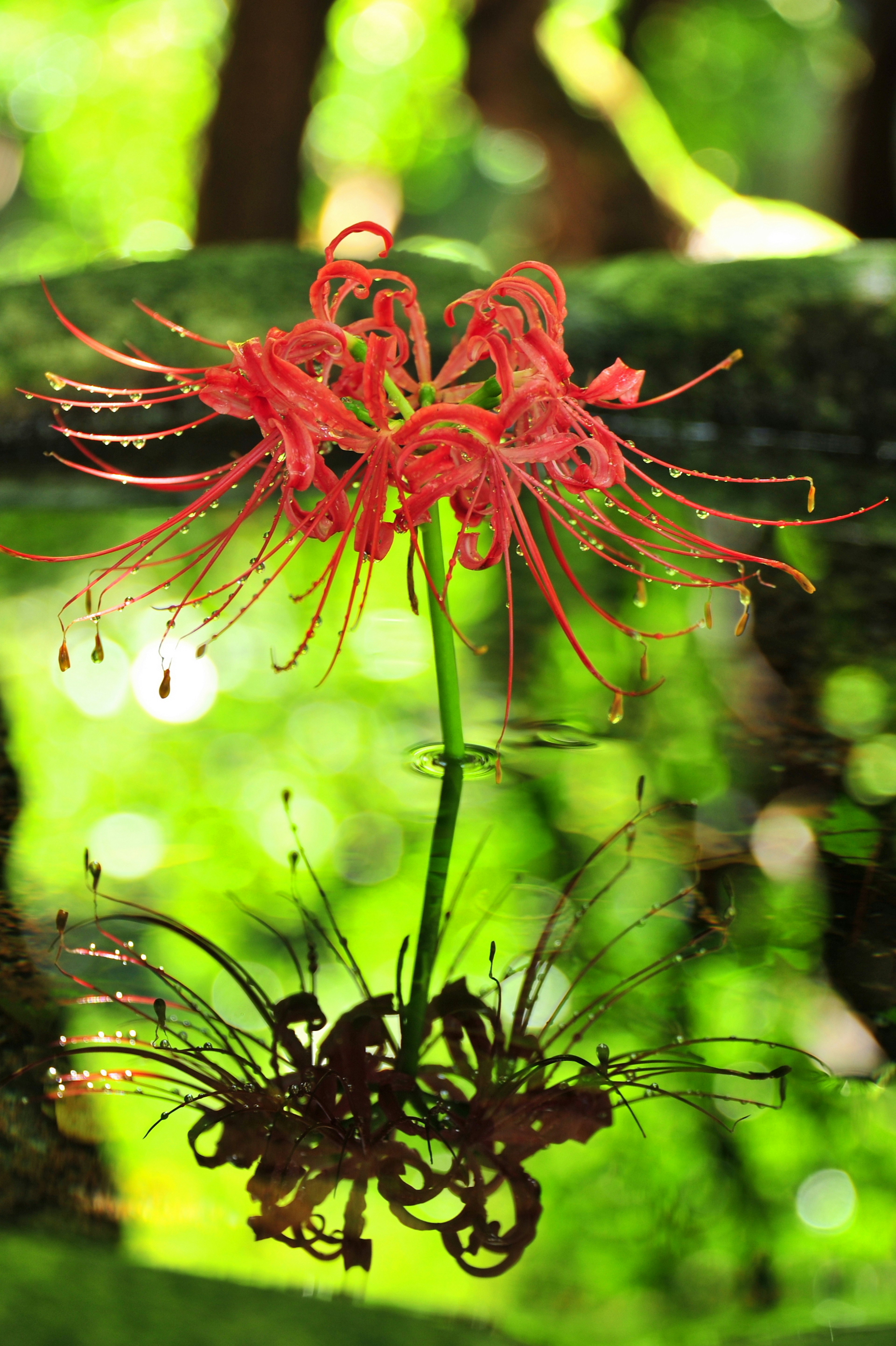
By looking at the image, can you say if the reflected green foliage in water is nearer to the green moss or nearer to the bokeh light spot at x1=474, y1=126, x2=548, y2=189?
the green moss

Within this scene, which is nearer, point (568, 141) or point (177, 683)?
point (177, 683)

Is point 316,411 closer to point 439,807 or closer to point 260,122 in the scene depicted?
point 439,807

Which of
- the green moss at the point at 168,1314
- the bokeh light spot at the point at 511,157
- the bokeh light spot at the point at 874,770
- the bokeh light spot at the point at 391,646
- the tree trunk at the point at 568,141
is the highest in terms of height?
the bokeh light spot at the point at 511,157

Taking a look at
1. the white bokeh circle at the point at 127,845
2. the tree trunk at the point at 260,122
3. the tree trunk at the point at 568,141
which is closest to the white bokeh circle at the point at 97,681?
the white bokeh circle at the point at 127,845

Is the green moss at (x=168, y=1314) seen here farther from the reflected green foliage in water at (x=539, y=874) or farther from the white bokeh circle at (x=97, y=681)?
the white bokeh circle at (x=97, y=681)

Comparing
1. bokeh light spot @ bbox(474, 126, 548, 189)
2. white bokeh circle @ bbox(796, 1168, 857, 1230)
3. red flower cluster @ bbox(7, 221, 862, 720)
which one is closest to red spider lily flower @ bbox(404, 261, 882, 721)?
red flower cluster @ bbox(7, 221, 862, 720)

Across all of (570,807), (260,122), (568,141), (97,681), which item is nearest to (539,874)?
(570,807)
